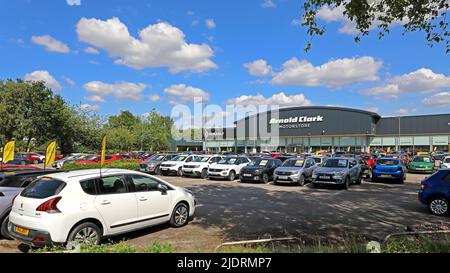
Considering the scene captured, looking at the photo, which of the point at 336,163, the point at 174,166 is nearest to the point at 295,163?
the point at 336,163

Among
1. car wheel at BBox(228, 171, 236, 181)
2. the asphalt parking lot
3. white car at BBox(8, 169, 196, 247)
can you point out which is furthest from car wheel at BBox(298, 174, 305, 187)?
white car at BBox(8, 169, 196, 247)

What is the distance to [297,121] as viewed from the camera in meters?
70.3

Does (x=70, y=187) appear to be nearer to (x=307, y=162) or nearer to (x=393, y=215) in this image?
(x=393, y=215)

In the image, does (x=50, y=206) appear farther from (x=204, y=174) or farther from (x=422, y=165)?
(x=422, y=165)

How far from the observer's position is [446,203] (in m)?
9.48

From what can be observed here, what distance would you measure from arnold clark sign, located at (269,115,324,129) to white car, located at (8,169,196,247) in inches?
2541

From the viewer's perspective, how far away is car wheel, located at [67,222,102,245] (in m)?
5.77

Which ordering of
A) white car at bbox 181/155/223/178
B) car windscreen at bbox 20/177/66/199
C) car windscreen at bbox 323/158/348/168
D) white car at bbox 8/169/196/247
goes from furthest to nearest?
white car at bbox 181/155/223/178
car windscreen at bbox 323/158/348/168
car windscreen at bbox 20/177/66/199
white car at bbox 8/169/196/247

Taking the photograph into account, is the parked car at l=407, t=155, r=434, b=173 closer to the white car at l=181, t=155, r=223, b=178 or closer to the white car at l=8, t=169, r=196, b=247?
the white car at l=181, t=155, r=223, b=178

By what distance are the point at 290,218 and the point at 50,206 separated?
20.5 feet

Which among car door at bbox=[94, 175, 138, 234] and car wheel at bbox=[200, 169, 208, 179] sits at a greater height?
car door at bbox=[94, 175, 138, 234]

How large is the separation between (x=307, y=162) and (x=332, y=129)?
167 feet

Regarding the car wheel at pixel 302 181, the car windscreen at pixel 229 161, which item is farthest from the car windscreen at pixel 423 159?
the car windscreen at pixel 229 161
